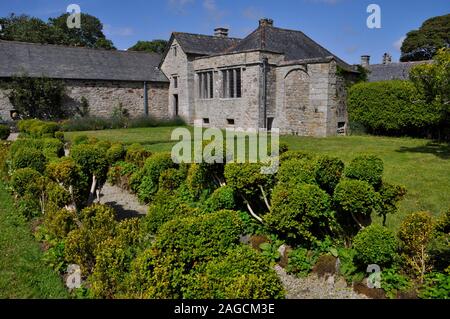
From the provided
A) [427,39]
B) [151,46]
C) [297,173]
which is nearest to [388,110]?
[297,173]

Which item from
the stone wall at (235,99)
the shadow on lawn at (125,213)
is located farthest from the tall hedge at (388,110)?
the shadow on lawn at (125,213)

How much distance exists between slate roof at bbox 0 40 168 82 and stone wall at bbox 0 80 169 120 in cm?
49

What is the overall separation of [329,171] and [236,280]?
292cm

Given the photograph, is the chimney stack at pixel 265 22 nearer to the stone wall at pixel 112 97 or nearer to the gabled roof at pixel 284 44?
the gabled roof at pixel 284 44

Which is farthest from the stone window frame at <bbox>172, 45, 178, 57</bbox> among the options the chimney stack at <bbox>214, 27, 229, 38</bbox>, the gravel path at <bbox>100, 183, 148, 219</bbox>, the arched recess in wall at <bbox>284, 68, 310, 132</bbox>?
the gravel path at <bbox>100, 183, 148, 219</bbox>

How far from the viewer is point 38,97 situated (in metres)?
25.5

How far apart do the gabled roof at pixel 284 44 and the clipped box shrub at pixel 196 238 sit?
773 inches

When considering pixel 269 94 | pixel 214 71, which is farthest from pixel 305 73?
pixel 214 71

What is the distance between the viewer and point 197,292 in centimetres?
366

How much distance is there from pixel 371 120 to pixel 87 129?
56.9 feet

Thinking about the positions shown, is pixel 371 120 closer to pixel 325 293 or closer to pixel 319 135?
pixel 319 135

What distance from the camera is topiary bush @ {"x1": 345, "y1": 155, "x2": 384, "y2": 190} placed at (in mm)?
5086

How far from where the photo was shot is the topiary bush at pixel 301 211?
5141 millimetres

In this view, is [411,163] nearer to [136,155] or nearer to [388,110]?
[136,155]
